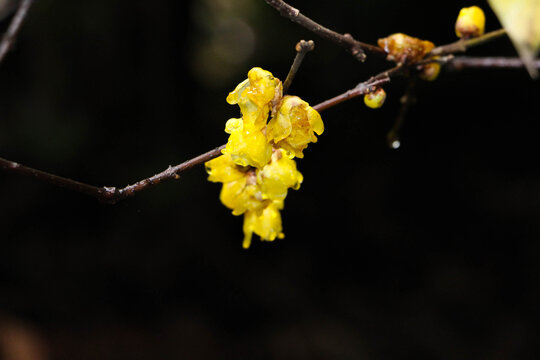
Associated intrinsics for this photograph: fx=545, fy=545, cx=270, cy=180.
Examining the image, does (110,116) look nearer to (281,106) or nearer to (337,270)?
(337,270)

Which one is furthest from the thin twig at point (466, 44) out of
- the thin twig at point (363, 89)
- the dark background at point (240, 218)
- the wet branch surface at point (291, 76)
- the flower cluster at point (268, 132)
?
the dark background at point (240, 218)

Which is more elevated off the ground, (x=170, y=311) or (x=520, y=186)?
(x=520, y=186)

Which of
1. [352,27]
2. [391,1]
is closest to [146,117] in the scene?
[352,27]

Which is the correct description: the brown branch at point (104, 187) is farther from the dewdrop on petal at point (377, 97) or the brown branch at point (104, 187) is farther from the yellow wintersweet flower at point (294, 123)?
the dewdrop on petal at point (377, 97)

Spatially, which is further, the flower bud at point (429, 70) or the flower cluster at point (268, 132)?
the flower bud at point (429, 70)

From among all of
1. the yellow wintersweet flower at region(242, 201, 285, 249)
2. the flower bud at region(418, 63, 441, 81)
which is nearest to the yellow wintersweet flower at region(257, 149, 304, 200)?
the yellow wintersweet flower at region(242, 201, 285, 249)

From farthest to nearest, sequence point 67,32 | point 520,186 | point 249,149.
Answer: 1. point 520,186
2. point 67,32
3. point 249,149

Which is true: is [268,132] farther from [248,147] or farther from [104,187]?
[104,187]
